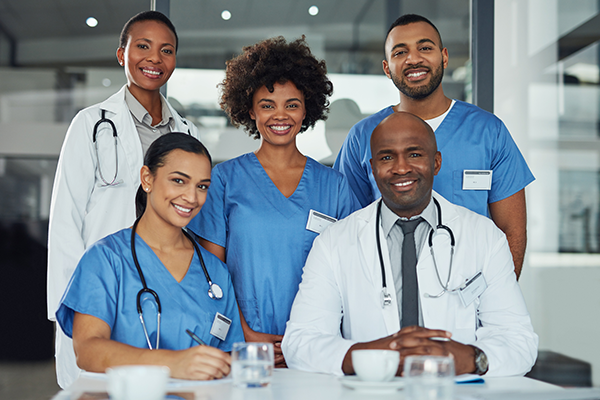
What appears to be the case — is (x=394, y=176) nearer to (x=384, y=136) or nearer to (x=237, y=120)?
(x=384, y=136)

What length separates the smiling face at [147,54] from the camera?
225 cm

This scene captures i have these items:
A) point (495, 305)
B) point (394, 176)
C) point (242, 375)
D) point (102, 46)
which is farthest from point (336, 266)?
point (102, 46)

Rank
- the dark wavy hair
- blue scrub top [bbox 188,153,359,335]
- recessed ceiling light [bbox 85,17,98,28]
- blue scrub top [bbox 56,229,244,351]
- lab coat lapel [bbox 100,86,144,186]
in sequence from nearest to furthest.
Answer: blue scrub top [bbox 56,229,244,351] → the dark wavy hair → blue scrub top [bbox 188,153,359,335] → lab coat lapel [bbox 100,86,144,186] → recessed ceiling light [bbox 85,17,98,28]

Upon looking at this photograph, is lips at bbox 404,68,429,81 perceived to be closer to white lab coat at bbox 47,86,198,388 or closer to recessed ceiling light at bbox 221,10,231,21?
white lab coat at bbox 47,86,198,388

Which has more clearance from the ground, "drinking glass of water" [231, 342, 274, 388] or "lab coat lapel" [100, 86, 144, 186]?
"lab coat lapel" [100, 86, 144, 186]

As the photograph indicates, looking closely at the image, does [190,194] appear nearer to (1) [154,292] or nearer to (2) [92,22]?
(1) [154,292]

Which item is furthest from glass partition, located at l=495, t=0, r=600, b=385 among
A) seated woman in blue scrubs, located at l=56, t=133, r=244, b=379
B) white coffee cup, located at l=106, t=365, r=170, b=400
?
white coffee cup, located at l=106, t=365, r=170, b=400

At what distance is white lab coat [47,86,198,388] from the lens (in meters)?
2.04

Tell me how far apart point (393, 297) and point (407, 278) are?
0.27ft

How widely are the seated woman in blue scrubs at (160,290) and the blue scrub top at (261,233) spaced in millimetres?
209

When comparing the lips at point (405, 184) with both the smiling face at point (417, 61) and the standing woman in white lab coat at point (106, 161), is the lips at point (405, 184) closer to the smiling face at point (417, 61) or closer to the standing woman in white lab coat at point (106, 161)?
the smiling face at point (417, 61)

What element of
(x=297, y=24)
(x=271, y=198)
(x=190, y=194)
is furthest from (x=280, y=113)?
(x=297, y=24)

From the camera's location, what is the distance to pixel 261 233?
197 cm

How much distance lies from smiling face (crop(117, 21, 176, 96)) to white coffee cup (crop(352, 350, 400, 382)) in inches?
59.4
